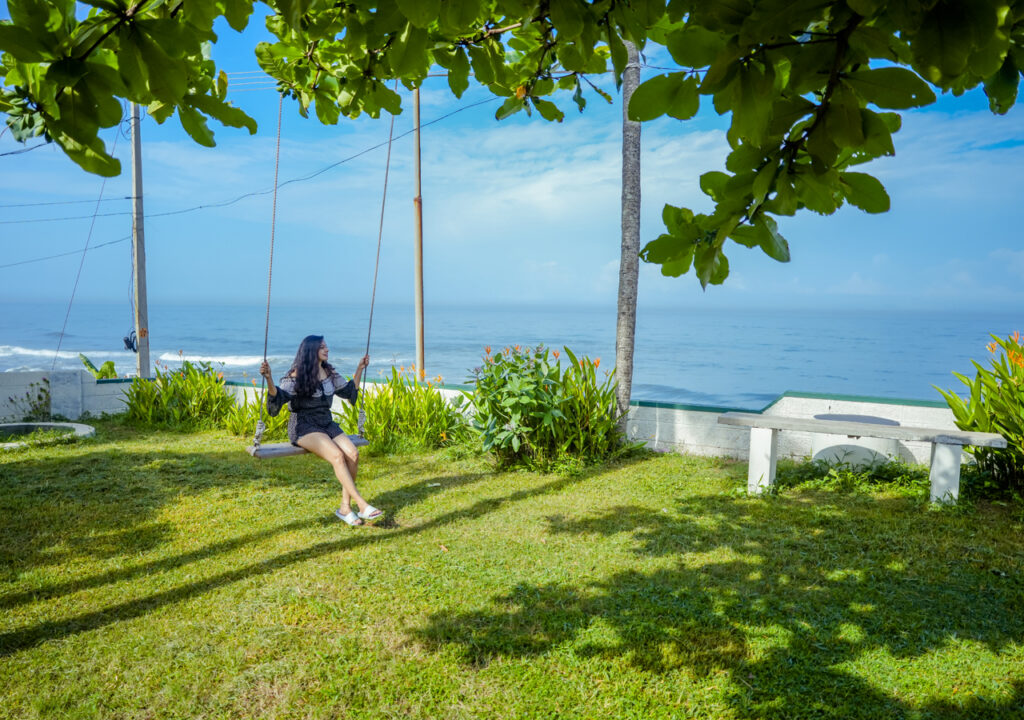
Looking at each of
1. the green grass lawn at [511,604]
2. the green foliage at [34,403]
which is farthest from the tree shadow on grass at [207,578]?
the green foliage at [34,403]

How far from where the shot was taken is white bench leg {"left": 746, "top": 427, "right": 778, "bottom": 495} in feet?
18.6

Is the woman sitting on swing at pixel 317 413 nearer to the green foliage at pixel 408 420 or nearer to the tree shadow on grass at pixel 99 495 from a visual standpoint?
the tree shadow on grass at pixel 99 495

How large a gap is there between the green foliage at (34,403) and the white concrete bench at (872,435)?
30.8ft

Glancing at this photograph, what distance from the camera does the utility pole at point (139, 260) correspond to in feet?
35.3

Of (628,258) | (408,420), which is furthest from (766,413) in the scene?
(408,420)

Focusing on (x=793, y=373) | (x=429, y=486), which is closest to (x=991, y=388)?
(x=429, y=486)

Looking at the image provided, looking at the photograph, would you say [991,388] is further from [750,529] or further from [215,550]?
[215,550]

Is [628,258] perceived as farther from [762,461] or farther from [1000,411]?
[1000,411]

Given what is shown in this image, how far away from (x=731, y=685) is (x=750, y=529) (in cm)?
212

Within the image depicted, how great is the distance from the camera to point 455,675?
2.91 metres

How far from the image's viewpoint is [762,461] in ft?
18.6

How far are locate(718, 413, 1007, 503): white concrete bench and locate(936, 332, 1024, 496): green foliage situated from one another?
5.0 inches

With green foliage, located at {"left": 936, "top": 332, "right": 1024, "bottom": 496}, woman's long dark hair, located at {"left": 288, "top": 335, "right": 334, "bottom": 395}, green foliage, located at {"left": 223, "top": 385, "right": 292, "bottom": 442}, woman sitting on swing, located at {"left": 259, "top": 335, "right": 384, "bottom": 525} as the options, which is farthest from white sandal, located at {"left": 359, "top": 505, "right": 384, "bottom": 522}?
green foliage, located at {"left": 936, "top": 332, "right": 1024, "bottom": 496}

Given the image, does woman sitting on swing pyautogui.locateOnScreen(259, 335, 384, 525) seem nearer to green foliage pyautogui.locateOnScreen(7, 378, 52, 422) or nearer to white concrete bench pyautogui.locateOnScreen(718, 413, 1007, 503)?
white concrete bench pyautogui.locateOnScreen(718, 413, 1007, 503)
